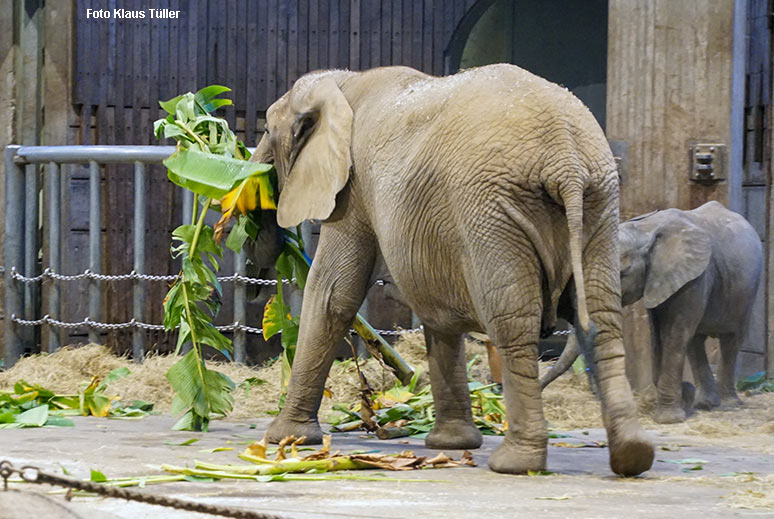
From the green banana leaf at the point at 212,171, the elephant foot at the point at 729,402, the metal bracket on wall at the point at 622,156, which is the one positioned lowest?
the elephant foot at the point at 729,402

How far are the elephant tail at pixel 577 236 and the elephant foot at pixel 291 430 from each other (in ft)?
5.27

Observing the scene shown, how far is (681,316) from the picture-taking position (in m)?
7.21

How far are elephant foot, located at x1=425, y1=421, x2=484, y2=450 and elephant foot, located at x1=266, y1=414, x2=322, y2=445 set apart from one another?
0.51 m

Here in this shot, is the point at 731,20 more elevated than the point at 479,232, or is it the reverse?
the point at 731,20

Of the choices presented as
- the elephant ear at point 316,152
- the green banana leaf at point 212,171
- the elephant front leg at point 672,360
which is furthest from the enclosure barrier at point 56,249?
the elephant ear at point 316,152

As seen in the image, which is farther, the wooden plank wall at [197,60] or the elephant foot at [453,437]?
the wooden plank wall at [197,60]

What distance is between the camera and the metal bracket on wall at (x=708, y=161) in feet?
24.9

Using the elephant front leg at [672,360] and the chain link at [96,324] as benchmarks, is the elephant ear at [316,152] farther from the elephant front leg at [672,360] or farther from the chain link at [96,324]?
the chain link at [96,324]

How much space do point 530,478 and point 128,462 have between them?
5.16 ft

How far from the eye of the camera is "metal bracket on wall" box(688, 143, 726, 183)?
760 centimetres

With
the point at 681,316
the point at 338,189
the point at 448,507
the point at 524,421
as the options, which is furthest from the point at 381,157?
the point at 681,316

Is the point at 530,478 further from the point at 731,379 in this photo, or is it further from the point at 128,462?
the point at 731,379

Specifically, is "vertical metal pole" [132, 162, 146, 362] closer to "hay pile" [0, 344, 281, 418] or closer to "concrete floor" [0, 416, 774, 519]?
"hay pile" [0, 344, 281, 418]

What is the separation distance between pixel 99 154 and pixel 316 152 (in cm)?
329
